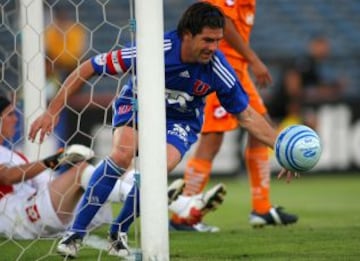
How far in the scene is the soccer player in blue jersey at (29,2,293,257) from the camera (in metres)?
5.08

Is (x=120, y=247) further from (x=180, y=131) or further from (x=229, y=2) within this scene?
(x=229, y=2)

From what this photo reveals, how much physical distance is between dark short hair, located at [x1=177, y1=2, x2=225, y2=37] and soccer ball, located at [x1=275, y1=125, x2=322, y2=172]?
2.25 ft

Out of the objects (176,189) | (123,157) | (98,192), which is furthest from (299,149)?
(176,189)


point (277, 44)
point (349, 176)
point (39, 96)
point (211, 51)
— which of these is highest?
point (211, 51)

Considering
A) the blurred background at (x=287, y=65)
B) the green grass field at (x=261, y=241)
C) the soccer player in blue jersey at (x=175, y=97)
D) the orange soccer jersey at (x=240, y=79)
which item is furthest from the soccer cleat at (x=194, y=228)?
the blurred background at (x=287, y=65)

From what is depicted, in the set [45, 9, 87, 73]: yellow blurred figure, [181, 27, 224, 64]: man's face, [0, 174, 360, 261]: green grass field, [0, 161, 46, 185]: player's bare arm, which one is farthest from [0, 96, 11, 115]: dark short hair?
[45, 9, 87, 73]: yellow blurred figure

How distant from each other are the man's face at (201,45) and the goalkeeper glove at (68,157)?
902mm

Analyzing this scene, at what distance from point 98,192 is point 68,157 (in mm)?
591

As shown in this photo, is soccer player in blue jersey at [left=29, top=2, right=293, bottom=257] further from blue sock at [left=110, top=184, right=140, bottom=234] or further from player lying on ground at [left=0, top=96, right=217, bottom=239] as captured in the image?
player lying on ground at [left=0, top=96, right=217, bottom=239]

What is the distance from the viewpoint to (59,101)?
5113 millimetres

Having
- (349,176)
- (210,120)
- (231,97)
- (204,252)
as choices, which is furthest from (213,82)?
(349,176)

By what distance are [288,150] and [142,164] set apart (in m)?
0.95

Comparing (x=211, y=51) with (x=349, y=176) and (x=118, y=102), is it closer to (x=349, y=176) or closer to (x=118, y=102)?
(x=118, y=102)

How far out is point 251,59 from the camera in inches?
261
